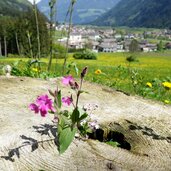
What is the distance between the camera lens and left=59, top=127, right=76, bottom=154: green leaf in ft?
8.82

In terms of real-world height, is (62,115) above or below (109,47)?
above

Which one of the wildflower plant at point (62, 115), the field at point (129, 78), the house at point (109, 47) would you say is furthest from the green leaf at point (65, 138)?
the house at point (109, 47)

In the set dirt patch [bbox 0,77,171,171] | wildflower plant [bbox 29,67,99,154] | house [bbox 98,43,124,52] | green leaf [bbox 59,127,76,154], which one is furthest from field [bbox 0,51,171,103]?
house [bbox 98,43,124,52]

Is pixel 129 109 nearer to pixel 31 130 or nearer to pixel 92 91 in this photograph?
pixel 92 91

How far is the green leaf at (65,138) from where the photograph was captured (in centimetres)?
269

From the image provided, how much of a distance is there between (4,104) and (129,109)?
132cm

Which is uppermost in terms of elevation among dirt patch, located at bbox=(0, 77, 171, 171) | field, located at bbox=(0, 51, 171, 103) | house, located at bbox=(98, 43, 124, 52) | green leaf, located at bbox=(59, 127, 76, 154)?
green leaf, located at bbox=(59, 127, 76, 154)

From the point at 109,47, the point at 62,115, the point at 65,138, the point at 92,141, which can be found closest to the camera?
the point at 65,138

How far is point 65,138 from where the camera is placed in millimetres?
2719

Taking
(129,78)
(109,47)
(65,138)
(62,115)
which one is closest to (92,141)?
(62,115)

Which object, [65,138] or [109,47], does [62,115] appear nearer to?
[65,138]

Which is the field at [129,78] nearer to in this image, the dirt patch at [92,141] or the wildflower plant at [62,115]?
the dirt patch at [92,141]

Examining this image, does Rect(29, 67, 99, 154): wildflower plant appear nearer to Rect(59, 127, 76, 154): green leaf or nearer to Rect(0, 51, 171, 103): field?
Rect(59, 127, 76, 154): green leaf

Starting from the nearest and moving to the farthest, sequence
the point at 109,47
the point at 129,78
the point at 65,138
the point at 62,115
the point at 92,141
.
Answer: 1. the point at 65,138
2. the point at 62,115
3. the point at 92,141
4. the point at 129,78
5. the point at 109,47
